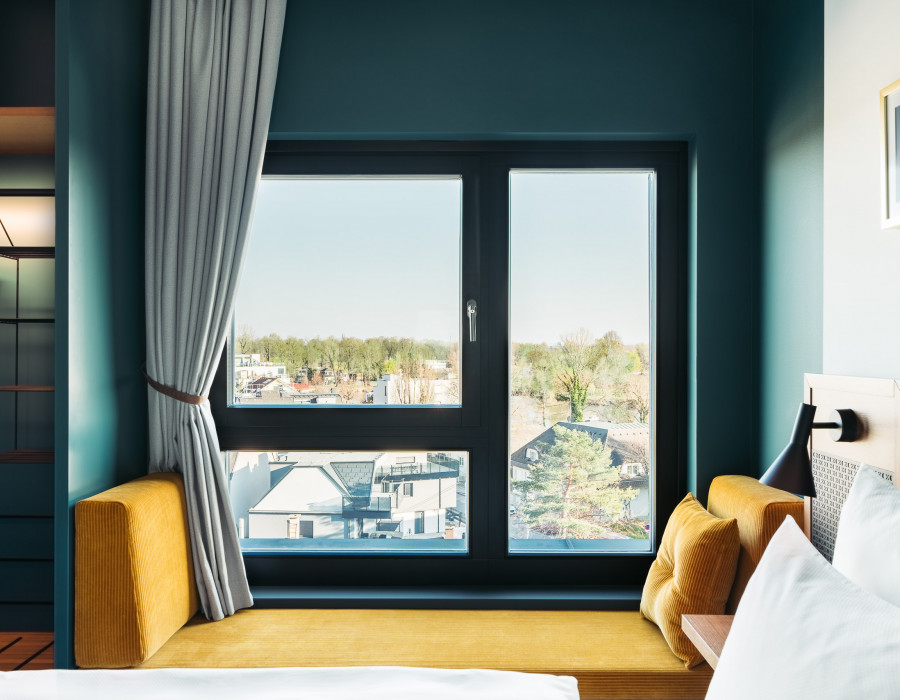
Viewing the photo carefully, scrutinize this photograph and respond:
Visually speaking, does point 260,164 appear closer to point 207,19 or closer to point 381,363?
point 207,19

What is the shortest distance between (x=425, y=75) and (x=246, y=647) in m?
1.91

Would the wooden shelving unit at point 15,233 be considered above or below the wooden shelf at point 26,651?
above

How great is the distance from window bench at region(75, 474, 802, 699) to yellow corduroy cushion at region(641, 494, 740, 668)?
0.04m

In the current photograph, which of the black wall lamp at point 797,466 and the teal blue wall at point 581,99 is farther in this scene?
the teal blue wall at point 581,99

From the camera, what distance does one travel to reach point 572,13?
2221mm

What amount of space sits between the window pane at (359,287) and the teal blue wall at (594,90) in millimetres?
250

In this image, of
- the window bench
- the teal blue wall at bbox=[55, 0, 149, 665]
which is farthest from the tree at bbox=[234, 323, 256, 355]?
the window bench

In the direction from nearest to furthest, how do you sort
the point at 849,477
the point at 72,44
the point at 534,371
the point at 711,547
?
1. the point at 849,477
2. the point at 711,547
3. the point at 72,44
4. the point at 534,371

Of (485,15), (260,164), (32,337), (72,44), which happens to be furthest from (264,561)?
(485,15)

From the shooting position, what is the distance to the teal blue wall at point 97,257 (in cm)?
183

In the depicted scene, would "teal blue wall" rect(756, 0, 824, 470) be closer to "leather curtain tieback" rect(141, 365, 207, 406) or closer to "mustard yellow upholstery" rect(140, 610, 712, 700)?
"mustard yellow upholstery" rect(140, 610, 712, 700)

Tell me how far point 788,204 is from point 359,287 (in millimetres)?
1437

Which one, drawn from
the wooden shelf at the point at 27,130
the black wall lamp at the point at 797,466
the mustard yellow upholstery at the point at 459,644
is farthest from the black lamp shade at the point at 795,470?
the wooden shelf at the point at 27,130

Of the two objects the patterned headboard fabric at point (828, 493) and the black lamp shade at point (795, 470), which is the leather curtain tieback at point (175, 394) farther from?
the patterned headboard fabric at point (828, 493)
